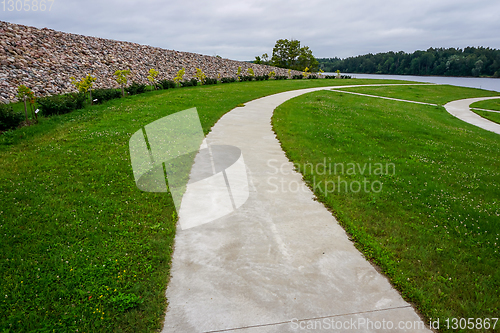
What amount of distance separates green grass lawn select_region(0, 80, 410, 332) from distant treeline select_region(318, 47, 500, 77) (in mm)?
88698

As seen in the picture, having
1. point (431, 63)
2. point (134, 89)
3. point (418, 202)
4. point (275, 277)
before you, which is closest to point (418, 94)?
point (134, 89)

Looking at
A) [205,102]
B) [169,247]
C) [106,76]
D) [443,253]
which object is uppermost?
[106,76]

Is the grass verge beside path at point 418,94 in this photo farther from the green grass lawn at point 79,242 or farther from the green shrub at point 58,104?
the green grass lawn at point 79,242

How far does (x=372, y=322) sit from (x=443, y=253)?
201cm

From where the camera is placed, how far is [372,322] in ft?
9.17

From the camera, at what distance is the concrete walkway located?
2791mm

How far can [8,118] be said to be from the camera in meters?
Result: 9.09

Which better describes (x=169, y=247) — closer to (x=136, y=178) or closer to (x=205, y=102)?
(x=136, y=178)

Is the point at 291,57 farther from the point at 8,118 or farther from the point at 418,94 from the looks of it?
the point at 8,118

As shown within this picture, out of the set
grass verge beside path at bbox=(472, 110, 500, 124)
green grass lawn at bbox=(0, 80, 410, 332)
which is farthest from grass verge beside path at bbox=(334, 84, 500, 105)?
green grass lawn at bbox=(0, 80, 410, 332)

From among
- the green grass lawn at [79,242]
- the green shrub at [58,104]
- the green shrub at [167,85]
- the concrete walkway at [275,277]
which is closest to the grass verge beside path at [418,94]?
the green shrub at [167,85]

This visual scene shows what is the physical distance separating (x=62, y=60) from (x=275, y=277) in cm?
2428

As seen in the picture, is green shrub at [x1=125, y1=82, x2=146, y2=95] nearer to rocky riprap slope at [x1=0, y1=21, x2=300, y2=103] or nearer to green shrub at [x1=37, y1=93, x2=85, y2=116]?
rocky riprap slope at [x1=0, y1=21, x2=300, y2=103]

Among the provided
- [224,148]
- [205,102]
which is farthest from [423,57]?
[224,148]
